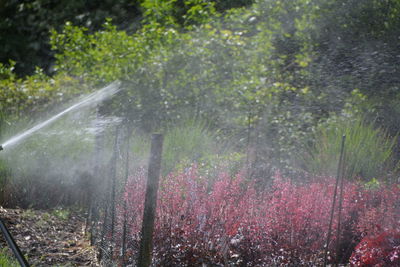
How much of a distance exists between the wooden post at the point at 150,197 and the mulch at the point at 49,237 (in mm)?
876

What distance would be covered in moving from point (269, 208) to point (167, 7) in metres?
4.28

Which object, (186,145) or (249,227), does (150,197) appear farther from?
(186,145)

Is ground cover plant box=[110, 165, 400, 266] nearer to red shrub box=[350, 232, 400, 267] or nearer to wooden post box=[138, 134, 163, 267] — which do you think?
red shrub box=[350, 232, 400, 267]

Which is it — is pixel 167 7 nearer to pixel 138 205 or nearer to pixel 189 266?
pixel 138 205

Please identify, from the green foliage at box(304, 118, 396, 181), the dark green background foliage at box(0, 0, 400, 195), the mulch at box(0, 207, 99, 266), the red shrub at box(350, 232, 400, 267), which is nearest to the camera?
the red shrub at box(350, 232, 400, 267)

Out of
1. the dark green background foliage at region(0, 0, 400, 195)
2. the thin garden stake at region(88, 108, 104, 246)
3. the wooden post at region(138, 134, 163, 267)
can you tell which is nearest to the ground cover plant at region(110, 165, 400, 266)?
the wooden post at region(138, 134, 163, 267)

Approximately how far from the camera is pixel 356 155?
4.43 meters


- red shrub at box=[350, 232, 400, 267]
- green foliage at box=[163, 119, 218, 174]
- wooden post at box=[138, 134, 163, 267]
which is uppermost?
wooden post at box=[138, 134, 163, 267]

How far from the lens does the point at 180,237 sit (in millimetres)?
2887

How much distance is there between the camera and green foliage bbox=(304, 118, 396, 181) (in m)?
4.44

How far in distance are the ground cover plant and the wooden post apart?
0.32 m

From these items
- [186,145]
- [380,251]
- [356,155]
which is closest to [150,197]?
[380,251]

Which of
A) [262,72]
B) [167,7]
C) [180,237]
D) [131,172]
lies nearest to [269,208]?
[180,237]

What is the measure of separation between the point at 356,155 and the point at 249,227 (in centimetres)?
194
